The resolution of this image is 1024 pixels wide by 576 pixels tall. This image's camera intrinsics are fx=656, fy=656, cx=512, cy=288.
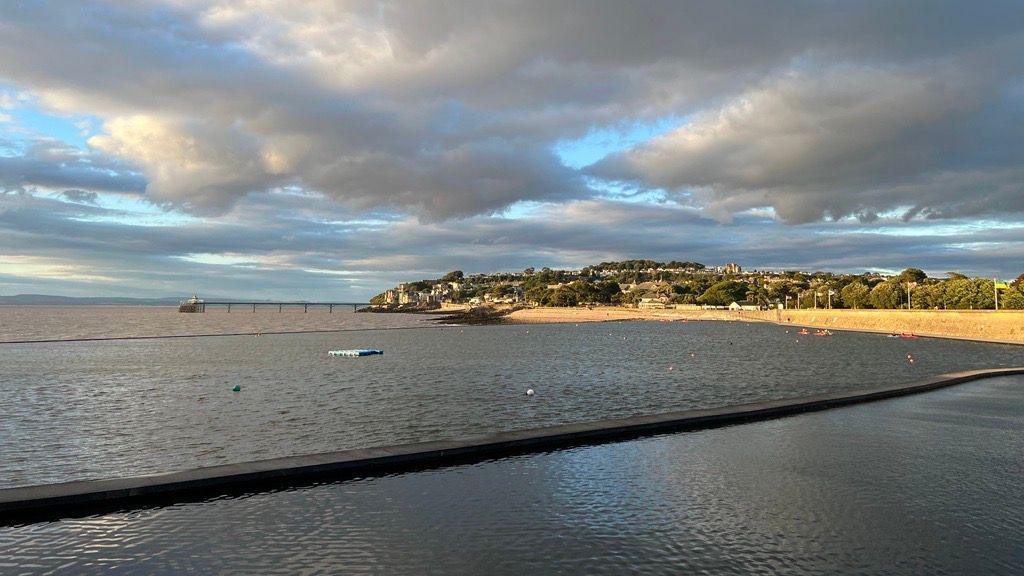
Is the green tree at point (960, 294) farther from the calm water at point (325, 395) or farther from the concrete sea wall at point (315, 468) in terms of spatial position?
the concrete sea wall at point (315, 468)

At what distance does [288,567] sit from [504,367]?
35.3 metres

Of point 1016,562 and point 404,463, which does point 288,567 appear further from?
point 1016,562

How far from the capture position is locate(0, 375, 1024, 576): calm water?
8.88 metres

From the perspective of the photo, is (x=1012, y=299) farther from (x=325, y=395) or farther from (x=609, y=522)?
(x=609, y=522)

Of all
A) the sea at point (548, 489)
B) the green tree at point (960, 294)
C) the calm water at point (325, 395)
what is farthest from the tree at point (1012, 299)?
the sea at point (548, 489)

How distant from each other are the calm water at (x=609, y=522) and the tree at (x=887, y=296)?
151 m

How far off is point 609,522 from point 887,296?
163 m

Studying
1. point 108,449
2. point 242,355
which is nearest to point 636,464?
point 108,449

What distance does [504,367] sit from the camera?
144 feet

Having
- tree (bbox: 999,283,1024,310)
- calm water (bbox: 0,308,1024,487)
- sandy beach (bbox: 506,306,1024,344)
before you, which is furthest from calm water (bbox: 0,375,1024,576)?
tree (bbox: 999,283,1024,310)

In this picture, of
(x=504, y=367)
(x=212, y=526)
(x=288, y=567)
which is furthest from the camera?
(x=504, y=367)

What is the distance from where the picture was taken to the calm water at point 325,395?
59.3ft

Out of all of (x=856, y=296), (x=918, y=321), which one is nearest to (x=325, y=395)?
(x=918, y=321)

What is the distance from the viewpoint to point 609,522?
1055 cm
